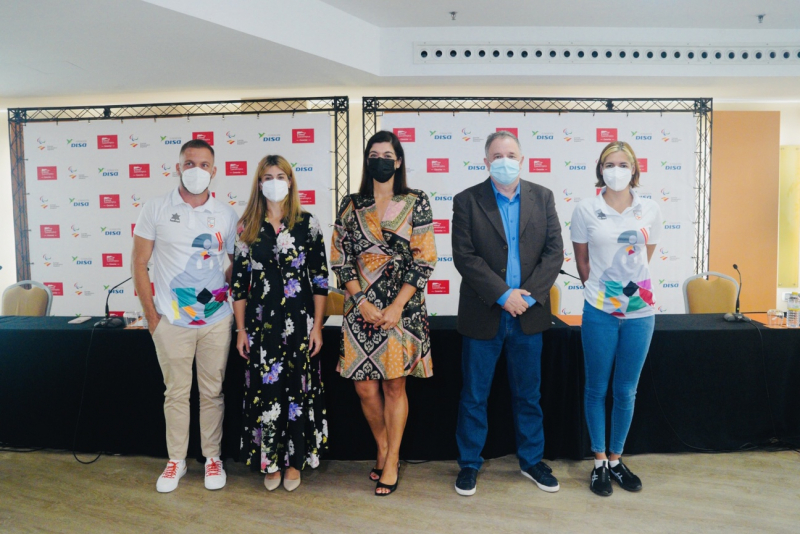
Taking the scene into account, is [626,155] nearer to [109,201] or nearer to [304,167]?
[304,167]

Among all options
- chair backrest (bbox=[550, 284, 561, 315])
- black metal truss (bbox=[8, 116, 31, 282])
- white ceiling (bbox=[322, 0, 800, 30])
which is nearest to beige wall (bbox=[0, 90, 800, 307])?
black metal truss (bbox=[8, 116, 31, 282])

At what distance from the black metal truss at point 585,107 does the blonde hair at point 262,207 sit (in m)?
2.58

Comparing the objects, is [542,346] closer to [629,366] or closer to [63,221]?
[629,366]

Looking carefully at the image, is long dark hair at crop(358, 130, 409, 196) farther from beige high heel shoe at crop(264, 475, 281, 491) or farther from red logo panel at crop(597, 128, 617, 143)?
red logo panel at crop(597, 128, 617, 143)

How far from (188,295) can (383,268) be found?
33.8 inches

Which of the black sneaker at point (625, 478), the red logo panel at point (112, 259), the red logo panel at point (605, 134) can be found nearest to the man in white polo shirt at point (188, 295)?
the black sneaker at point (625, 478)

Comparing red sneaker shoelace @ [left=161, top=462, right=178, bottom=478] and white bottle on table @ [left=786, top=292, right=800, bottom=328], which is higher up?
white bottle on table @ [left=786, top=292, right=800, bottom=328]

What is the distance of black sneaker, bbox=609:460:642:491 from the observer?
7.59 ft

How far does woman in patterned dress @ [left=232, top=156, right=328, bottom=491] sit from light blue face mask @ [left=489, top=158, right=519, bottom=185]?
0.82 metres

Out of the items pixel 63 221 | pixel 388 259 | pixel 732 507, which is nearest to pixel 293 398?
pixel 388 259

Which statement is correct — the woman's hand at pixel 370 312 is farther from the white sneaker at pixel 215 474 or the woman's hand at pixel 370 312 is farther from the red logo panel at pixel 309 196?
the red logo panel at pixel 309 196

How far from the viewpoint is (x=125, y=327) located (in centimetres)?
266

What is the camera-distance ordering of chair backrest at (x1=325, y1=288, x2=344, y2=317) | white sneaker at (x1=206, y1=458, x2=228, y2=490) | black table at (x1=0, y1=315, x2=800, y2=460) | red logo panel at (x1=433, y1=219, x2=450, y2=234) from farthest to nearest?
red logo panel at (x1=433, y1=219, x2=450, y2=234)
chair backrest at (x1=325, y1=288, x2=344, y2=317)
black table at (x1=0, y1=315, x2=800, y2=460)
white sneaker at (x1=206, y1=458, x2=228, y2=490)

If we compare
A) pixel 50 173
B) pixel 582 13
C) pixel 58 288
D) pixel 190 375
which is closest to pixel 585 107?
pixel 582 13
